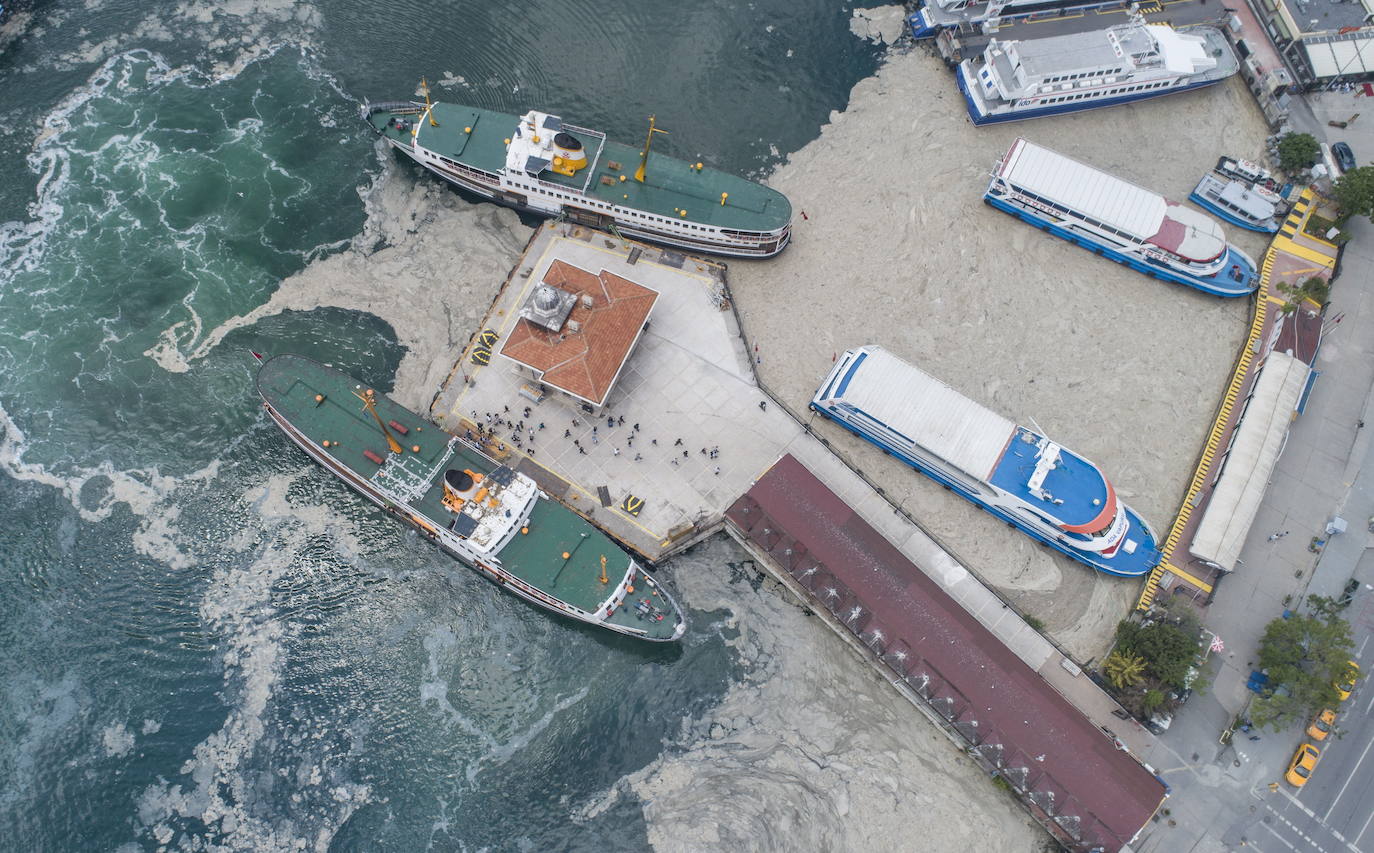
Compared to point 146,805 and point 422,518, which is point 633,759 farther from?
point 146,805

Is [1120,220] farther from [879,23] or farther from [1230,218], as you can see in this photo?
[879,23]

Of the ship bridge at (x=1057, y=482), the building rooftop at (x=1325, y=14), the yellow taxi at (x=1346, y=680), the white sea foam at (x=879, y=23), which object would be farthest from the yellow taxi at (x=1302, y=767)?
the white sea foam at (x=879, y=23)

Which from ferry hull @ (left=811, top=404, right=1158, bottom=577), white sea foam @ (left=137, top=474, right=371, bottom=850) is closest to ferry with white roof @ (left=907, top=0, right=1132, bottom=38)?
ferry hull @ (left=811, top=404, right=1158, bottom=577)

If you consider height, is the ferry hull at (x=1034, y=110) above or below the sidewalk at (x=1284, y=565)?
above

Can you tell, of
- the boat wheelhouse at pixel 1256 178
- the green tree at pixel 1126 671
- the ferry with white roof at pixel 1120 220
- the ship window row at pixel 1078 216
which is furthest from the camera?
the boat wheelhouse at pixel 1256 178

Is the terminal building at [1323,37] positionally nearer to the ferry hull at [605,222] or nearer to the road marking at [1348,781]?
the ferry hull at [605,222]

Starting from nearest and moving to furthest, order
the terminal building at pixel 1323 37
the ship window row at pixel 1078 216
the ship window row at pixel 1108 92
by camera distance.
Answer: the ship window row at pixel 1078 216
the ship window row at pixel 1108 92
the terminal building at pixel 1323 37

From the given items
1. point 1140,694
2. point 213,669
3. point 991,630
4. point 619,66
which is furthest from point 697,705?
point 619,66

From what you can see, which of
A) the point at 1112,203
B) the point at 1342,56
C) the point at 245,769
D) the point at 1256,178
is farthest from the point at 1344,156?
the point at 245,769

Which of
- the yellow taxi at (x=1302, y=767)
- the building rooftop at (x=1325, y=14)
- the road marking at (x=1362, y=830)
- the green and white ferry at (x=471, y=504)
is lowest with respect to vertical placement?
the green and white ferry at (x=471, y=504)
